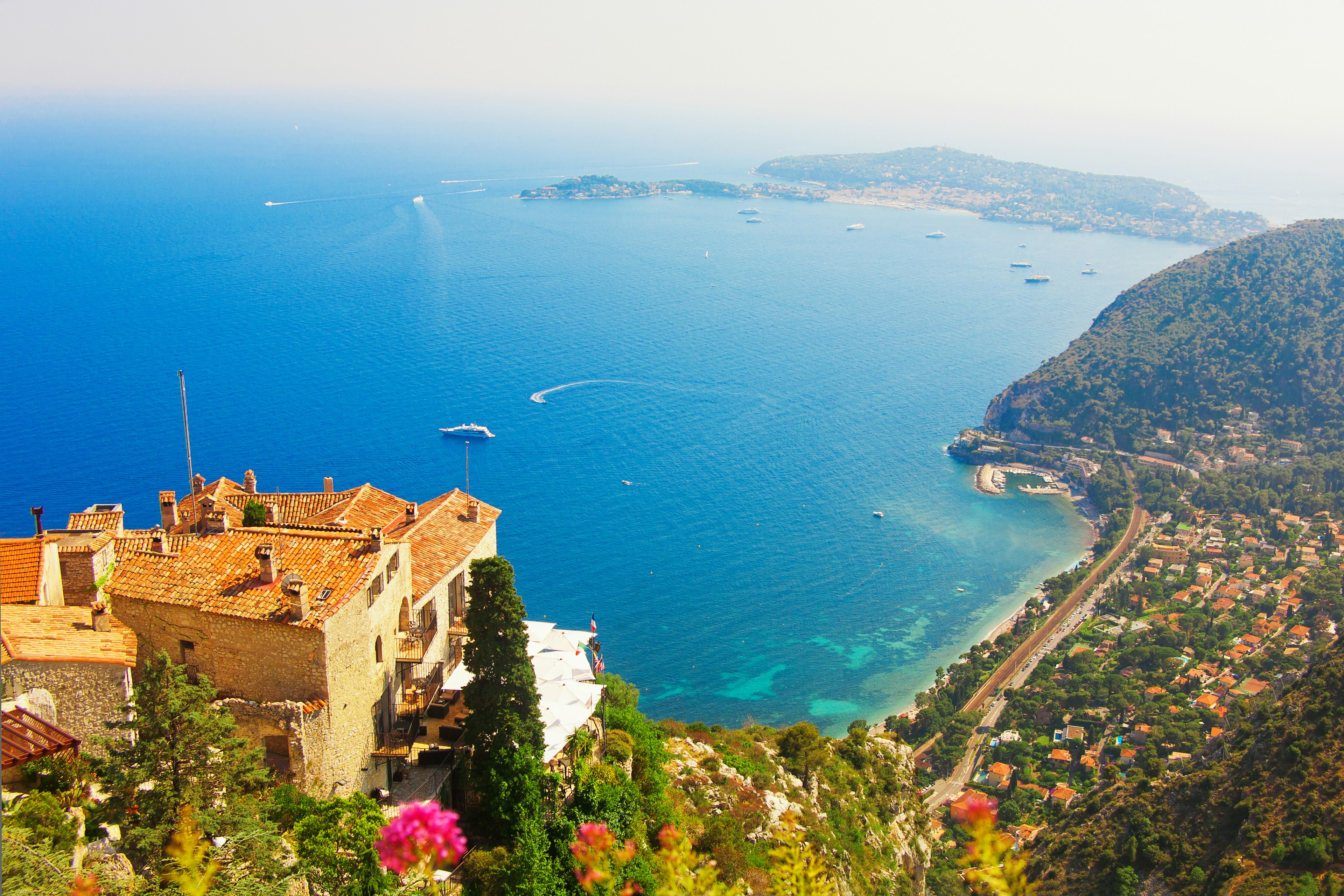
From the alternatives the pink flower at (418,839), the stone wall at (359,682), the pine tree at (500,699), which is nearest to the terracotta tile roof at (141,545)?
the stone wall at (359,682)

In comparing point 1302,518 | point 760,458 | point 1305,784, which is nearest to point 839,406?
point 760,458

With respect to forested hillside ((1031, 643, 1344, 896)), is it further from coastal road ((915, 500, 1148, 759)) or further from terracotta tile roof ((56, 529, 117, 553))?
terracotta tile roof ((56, 529, 117, 553))

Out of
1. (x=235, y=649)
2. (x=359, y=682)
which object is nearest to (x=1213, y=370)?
(x=359, y=682)

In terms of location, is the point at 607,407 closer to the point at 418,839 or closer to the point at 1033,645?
the point at 1033,645

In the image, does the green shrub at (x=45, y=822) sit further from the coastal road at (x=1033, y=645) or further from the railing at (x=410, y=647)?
the coastal road at (x=1033, y=645)

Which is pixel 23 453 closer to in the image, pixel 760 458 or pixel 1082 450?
pixel 760 458

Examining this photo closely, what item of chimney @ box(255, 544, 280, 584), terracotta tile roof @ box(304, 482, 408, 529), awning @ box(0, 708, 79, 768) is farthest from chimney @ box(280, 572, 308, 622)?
terracotta tile roof @ box(304, 482, 408, 529)
